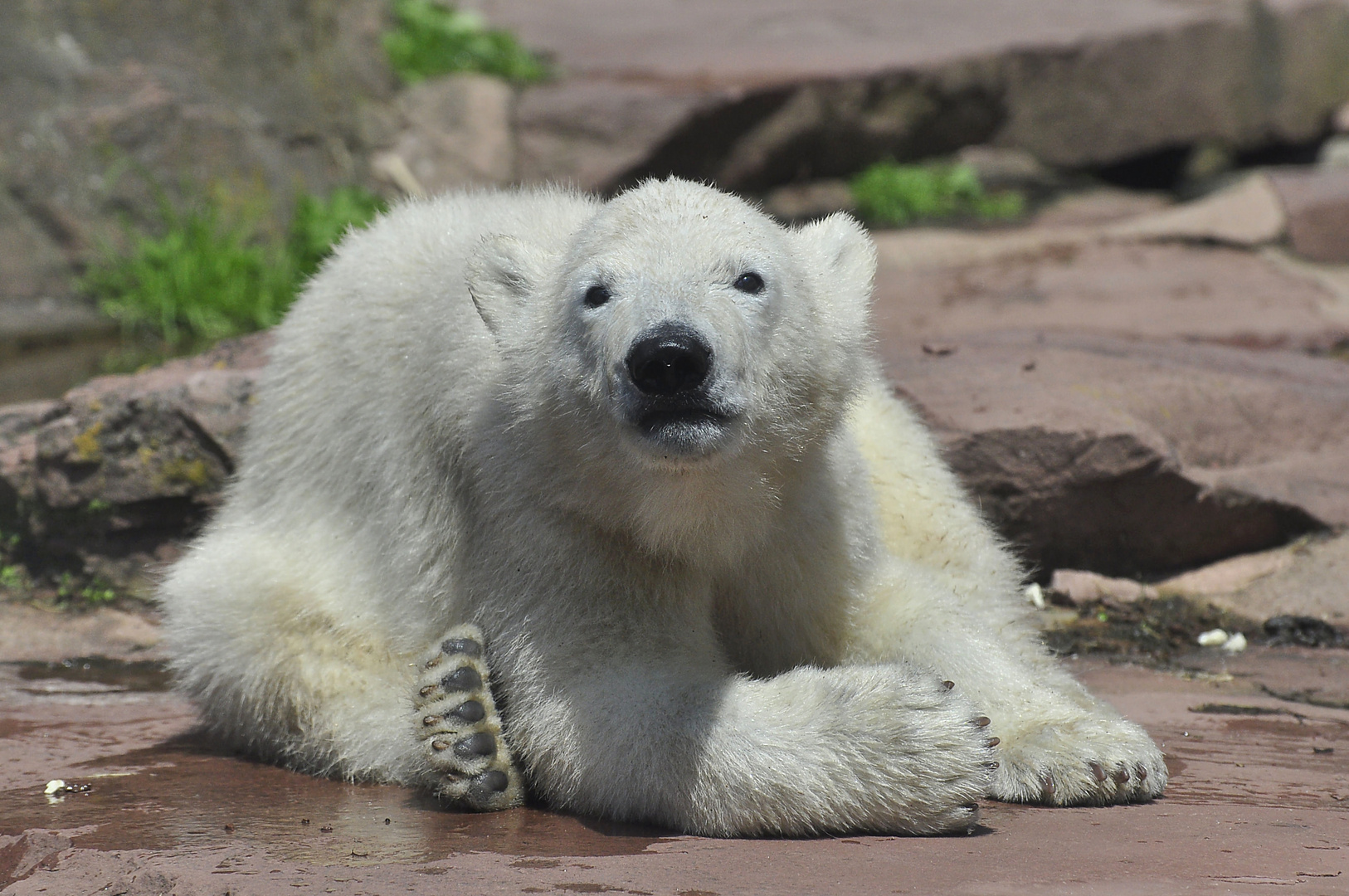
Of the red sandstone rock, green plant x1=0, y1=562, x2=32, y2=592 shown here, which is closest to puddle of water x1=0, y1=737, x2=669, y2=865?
green plant x1=0, y1=562, x2=32, y2=592

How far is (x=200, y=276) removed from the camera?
322 inches

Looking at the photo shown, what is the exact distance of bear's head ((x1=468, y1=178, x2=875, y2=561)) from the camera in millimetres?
2947

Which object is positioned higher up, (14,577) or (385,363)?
(385,363)

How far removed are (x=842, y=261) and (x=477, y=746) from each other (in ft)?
5.14

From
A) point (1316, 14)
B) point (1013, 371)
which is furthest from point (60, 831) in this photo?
point (1316, 14)

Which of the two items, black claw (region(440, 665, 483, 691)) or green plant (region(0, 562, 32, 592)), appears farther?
green plant (region(0, 562, 32, 592))

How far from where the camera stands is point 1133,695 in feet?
13.6

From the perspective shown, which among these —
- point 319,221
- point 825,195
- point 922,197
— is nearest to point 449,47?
point 319,221

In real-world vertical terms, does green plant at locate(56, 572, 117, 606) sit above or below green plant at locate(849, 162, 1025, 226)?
below

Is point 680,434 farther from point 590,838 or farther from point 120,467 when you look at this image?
point 120,467

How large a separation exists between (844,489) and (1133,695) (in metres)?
1.20

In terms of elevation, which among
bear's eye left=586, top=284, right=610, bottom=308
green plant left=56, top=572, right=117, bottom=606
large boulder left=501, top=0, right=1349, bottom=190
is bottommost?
green plant left=56, top=572, right=117, bottom=606

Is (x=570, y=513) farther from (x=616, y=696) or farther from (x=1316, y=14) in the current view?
(x=1316, y=14)

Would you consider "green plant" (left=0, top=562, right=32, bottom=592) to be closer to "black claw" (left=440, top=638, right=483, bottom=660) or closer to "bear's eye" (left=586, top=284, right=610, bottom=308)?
"black claw" (left=440, top=638, right=483, bottom=660)
